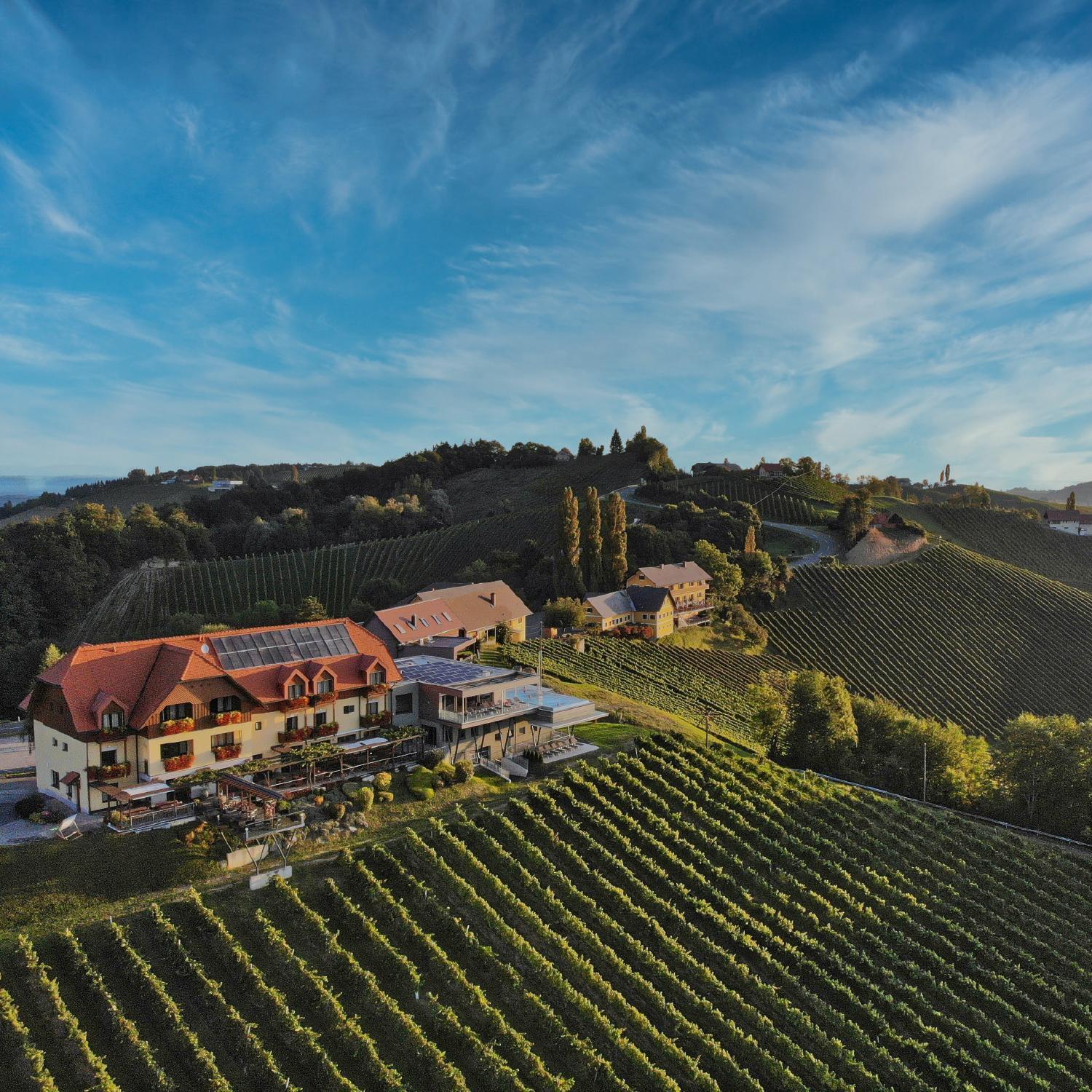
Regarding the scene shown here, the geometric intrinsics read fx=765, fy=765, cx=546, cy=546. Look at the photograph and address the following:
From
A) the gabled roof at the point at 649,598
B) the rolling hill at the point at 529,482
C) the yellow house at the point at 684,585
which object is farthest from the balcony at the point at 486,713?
the rolling hill at the point at 529,482

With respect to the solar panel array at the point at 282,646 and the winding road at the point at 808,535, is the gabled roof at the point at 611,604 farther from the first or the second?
the solar panel array at the point at 282,646

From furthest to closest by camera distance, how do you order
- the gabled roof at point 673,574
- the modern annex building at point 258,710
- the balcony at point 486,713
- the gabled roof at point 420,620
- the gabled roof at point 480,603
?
1. the gabled roof at point 673,574
2. the gabled roof at point 480,603
3. the gabled roof at point 420,620
4. the balcony at point 486,713
5. the modern annex building at point 258,710

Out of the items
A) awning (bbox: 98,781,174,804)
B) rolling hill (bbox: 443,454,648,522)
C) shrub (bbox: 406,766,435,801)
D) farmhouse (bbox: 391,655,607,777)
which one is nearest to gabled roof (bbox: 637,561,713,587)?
farmhouse (bbox: 391,655,607,777)

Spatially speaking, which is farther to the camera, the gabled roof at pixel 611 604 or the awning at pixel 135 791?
the gabled roof at pixel 611 604

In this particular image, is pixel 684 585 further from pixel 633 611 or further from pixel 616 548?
pixel 633 611

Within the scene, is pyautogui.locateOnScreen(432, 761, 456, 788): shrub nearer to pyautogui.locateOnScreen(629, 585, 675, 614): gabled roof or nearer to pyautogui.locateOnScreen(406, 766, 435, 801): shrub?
→ pyautogui.locateOnScreen(406, 766, 435, 801): shrub

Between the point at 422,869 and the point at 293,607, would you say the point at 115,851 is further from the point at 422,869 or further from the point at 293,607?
the point at 293,607

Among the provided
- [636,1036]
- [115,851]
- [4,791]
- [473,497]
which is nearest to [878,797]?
[636,1036]

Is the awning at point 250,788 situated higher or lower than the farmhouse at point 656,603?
lower
